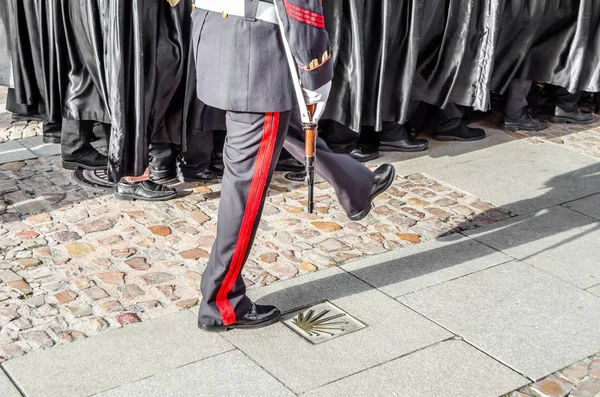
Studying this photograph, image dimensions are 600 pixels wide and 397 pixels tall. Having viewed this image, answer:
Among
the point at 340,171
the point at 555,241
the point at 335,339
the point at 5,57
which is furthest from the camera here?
the point at 5,57

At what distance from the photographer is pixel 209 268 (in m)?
3.79

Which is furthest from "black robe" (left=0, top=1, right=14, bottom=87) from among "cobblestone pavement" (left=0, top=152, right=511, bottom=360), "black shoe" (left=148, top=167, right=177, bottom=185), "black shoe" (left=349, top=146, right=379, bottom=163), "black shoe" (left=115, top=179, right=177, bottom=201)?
"black shoe" (left=349, top=146, right=379, bottom=163)

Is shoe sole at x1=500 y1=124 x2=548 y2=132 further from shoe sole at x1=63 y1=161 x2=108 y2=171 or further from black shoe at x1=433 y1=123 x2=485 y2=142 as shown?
shoe sole at x1=63 y1=161 x2=108 y2=171

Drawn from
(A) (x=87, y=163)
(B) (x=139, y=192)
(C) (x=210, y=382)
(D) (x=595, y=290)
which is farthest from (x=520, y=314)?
(A) (x=87, y=163)

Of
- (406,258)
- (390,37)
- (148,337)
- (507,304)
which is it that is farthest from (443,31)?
(148,337)

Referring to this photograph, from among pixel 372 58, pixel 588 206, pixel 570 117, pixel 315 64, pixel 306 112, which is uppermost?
pixel 315 64

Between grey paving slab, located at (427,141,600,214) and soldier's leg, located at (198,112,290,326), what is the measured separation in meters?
2.20

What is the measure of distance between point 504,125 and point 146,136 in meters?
2.95

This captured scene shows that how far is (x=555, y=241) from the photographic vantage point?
4949mm

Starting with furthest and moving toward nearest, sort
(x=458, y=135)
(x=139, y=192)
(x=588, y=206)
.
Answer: (x=458, y=135) < (x=588, y=206) < (x=139, y=192)

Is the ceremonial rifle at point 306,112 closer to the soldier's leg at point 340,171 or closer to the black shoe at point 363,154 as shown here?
the soldier's leg at point 340,171

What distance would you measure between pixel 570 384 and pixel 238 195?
4.90ft

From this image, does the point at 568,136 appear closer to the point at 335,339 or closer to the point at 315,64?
the point at 335,339

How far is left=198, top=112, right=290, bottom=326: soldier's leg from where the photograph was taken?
11.8 feet
